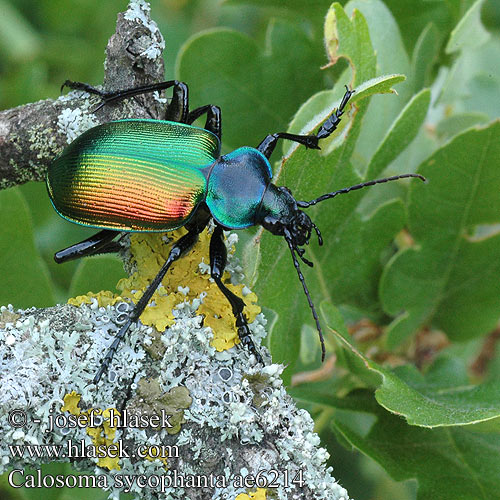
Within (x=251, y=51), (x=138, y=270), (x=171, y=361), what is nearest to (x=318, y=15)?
(x=251, y=51)

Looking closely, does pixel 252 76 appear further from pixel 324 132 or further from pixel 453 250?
pixel 453 250

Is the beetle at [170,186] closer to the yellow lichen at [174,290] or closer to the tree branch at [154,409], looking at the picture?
the yellow lichen at [174,290]

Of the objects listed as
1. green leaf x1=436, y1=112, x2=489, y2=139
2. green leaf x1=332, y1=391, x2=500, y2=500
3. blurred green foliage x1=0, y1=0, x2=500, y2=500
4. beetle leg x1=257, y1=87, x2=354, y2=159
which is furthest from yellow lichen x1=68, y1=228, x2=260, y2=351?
green leaf x1=436, y1=112, x2=489, y2=139

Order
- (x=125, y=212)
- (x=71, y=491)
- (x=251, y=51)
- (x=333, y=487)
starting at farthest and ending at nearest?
1. (x=251, y=51)
2. (x=71, y=491)
3. (x=125, y=212)
4. (x=333, y=487)

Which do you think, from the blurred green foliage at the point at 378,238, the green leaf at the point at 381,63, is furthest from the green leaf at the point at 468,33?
the green leaf at the point at 381,63

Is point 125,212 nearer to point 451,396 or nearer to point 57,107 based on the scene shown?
point 57,107

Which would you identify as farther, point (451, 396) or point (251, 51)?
point (251, 51)
